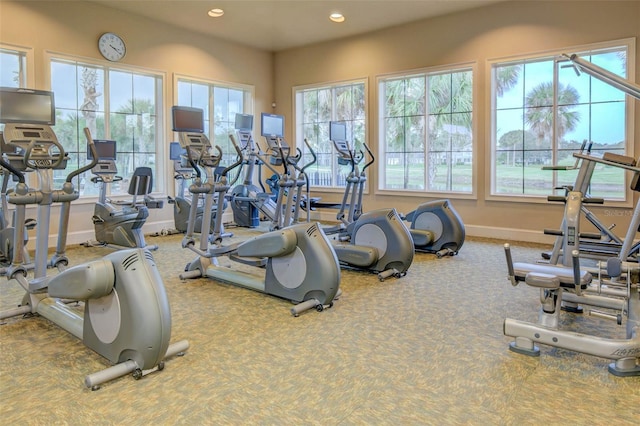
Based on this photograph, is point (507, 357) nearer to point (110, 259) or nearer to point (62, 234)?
point (110, 259)

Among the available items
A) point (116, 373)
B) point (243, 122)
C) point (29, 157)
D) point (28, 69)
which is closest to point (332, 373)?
point (116, 373)

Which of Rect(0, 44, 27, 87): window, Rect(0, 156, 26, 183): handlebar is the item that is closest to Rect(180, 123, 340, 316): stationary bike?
Rect(0, 156, 26, 183): handlebar

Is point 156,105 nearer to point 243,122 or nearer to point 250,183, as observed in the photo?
point 243,122

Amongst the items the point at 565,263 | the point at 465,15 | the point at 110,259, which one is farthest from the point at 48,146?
the point at 465,15

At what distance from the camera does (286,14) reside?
23.3 ft

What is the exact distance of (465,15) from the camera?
692 cm

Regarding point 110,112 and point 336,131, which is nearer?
point 336,131

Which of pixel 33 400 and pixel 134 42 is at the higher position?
pixel 134 42

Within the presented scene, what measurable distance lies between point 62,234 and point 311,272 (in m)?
1.96

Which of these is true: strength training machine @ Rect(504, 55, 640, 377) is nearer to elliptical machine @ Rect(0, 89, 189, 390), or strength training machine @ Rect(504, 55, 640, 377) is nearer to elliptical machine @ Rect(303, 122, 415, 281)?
elliptical machine @ Rect(303, 122, 415, 281)

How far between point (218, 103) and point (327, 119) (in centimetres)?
205

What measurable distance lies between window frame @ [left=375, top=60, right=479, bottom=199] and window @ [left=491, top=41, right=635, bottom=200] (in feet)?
0.89

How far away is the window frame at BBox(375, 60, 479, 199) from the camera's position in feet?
22.8

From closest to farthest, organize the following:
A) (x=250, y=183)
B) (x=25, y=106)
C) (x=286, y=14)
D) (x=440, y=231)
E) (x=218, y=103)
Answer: (x=25, y=106) < (x=440, y=231) < (x=286, y=14) < (x=250, y=183) < (x=218, y=103)
